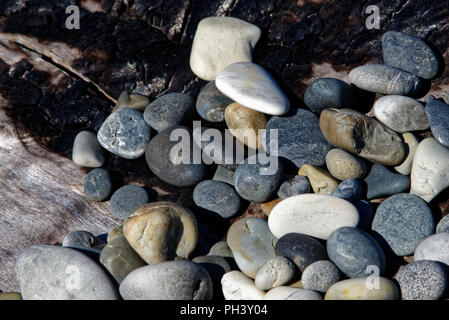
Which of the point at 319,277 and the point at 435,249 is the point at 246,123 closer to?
the point at 319,277

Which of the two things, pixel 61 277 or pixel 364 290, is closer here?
pixel 364 290

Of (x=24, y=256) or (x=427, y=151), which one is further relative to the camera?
(x=427, y=151)

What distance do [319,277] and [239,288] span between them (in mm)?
481

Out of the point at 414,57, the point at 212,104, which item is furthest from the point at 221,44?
the point at 414,57

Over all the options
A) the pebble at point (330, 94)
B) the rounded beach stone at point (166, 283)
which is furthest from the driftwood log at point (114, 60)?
the rounded beach stone at point (166, 283)

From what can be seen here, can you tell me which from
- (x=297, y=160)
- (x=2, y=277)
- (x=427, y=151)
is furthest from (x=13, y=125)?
(x=427, y=151)

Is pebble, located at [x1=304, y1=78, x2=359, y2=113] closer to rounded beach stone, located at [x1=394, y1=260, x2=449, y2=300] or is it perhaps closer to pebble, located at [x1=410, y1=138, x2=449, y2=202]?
pebble, located at [x1=410, y1=138, x2=449, y2=202]

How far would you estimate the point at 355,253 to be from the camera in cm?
284

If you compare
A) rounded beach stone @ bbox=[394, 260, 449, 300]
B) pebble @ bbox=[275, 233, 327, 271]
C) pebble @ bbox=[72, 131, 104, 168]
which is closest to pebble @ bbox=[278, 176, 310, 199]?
pebble @ bbox=[275, 233, 327, 271]

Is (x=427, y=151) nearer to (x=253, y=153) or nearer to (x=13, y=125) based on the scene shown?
(x=253, y=153)

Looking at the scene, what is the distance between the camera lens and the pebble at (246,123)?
3.66 metres

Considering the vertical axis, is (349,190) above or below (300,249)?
above

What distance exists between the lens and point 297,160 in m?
3.57
